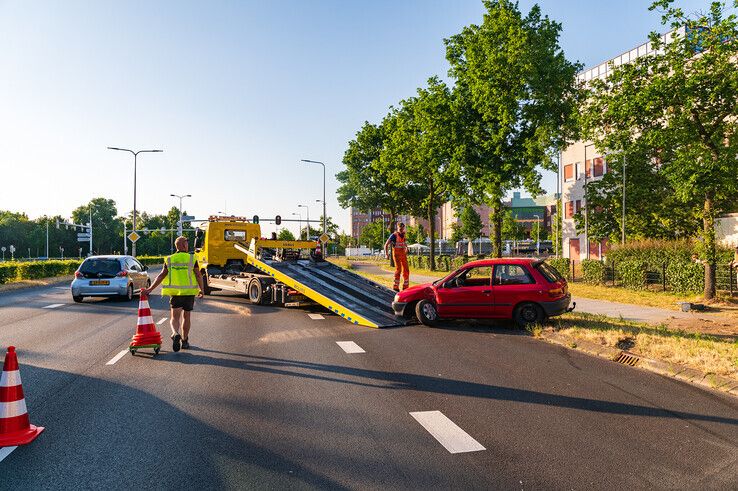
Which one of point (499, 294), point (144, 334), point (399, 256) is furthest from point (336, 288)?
point (144, 334)

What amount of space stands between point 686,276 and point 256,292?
47.2 feet

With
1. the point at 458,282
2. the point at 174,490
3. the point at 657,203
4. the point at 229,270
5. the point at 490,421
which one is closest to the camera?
the point at 174,490

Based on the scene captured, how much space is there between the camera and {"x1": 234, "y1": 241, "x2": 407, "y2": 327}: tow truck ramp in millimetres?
12820

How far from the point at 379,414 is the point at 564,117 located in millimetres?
A: 25190

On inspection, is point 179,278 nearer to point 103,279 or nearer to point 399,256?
point 399,256

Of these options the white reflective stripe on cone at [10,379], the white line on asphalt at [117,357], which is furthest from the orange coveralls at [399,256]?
the white reflective stripe on cone at [10,379]

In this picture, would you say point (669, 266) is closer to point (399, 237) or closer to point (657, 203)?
point (399, 237)

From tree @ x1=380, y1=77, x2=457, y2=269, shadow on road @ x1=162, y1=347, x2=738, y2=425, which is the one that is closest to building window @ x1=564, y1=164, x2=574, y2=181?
tree @ x1=380, y1=77, x2=457, y2=269

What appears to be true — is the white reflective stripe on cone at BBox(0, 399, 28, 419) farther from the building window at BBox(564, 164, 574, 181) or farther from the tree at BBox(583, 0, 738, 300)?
the building window at BBox(564, 164, 574, 181)

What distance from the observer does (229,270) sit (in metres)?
19.5

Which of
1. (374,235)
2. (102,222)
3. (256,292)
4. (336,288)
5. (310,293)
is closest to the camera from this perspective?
(310,293)

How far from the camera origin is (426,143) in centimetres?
3027

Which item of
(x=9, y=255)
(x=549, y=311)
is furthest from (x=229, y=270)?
(x=9, y=255)

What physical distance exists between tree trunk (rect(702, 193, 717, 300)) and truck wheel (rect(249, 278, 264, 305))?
43.3ft
